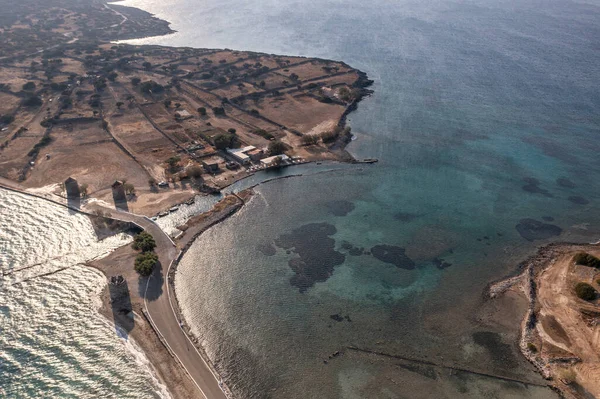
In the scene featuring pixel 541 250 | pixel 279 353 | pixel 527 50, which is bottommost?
pixel 279 353

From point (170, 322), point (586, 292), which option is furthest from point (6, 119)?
point (586, 292)

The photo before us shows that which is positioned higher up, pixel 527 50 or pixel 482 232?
pixel 527 50

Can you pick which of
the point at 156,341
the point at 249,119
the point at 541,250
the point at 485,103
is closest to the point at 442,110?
the point at 485,103

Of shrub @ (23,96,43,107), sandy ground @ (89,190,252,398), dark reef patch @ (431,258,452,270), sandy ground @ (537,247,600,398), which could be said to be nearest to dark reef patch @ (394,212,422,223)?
dark reef patch @ (431,258,452,270)

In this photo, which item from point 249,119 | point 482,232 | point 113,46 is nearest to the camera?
point 482,232

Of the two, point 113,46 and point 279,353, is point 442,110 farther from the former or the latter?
point 113,46

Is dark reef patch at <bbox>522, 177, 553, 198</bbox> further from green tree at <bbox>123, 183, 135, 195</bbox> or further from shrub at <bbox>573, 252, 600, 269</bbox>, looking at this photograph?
green tree at <bbox>123, 183, 135, 195</bbox>

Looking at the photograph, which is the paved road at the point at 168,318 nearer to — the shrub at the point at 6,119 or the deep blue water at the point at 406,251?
the deep blue water at the point at 406,251
